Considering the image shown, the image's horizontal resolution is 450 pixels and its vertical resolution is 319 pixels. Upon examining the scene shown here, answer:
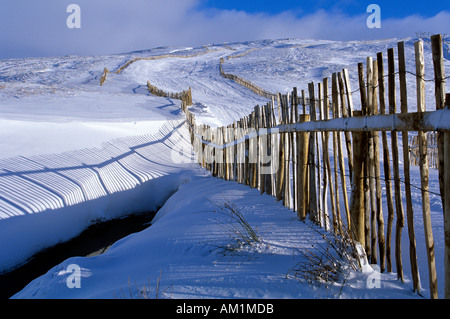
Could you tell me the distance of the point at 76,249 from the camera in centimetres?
441

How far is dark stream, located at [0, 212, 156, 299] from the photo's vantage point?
367 cm

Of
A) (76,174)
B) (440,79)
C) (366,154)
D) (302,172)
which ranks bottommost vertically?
(76,174)

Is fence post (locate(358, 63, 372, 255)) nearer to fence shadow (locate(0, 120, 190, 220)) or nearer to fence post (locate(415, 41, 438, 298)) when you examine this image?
fence post (locate(415, 41, 438, 298))

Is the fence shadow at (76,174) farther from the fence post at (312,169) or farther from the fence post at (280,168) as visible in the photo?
the fence post at (312,169)

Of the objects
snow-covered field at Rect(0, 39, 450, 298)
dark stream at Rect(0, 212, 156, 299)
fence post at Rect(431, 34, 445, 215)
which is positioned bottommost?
dark stream at Rect(0, 212, 156, 299)

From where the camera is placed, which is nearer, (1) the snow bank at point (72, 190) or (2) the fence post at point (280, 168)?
(2) the fence post at point (280, 168)

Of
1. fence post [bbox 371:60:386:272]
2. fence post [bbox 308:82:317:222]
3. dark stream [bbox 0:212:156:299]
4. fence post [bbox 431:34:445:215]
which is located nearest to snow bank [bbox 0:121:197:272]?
dark stream [bbox 0:212:156:299]

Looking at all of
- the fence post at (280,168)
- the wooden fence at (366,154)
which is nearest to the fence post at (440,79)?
the wooden fence at (366,154)

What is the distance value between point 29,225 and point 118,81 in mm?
25463

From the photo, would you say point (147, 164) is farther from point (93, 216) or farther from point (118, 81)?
point (118, 81)

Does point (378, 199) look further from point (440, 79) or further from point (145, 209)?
point (145, 209)

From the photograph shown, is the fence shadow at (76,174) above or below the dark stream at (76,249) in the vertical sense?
above

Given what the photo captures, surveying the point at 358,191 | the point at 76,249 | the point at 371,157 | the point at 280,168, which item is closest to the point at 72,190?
the point at 76,249

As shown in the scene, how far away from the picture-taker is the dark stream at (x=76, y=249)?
367 cm
